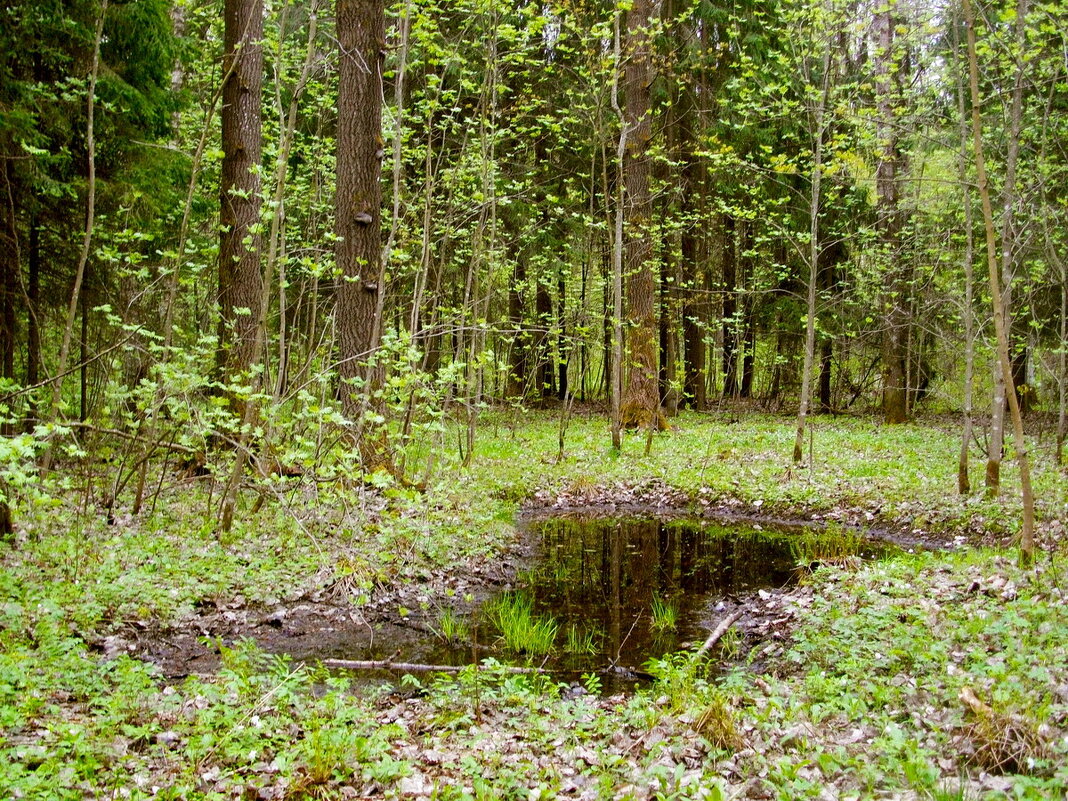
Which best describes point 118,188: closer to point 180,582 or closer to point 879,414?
point 180,582

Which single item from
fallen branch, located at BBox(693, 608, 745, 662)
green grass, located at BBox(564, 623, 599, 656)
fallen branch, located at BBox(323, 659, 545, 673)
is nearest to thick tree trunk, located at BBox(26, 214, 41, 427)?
fallen branch, located at BBox(323, 659, 545, 673)

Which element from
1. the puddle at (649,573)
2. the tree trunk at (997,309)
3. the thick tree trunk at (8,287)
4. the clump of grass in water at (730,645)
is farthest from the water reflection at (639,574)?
the thick tree trunk at (8,287)

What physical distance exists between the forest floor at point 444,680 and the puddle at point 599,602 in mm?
113

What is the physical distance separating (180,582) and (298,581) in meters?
1.01

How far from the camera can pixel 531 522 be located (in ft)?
35.0

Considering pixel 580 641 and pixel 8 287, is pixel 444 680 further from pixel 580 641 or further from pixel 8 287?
pixel 8 287

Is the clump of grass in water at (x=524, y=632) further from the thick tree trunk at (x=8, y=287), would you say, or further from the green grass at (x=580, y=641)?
the thick tree trunk at (x=8, y=287)

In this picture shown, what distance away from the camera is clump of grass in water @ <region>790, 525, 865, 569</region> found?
7.67m

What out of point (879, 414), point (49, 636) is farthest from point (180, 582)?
point (879, 414)

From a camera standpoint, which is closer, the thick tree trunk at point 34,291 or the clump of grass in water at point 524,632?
the clump of grass in water at point 524,632

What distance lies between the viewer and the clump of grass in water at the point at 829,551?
7.67 m

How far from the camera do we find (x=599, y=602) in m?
7.32

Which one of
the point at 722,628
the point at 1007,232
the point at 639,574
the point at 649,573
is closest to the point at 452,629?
the point at 722,628

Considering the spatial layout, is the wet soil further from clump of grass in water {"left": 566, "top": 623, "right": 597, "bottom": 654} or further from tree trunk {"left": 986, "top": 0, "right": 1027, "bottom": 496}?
tree trunk {"left": 986, "top": 0, "right": 1027, "bottom": 496}
